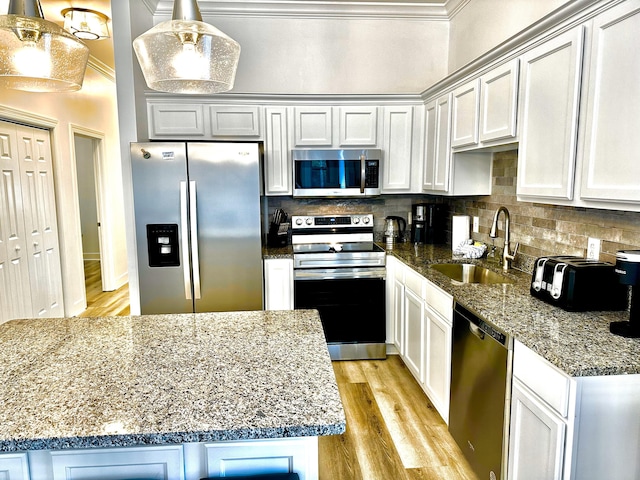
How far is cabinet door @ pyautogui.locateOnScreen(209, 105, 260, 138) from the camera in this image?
11.1 ft

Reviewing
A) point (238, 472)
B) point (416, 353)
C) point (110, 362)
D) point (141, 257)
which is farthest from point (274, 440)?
point (141, 257)

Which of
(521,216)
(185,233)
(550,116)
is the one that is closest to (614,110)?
(550,116)

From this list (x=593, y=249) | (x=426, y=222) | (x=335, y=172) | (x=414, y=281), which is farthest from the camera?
(x=426, y=222)

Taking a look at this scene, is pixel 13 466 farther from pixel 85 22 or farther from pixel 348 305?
pixel 85 22

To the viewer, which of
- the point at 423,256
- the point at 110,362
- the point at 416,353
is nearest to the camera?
the point at 110,362

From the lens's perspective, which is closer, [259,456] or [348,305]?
[259,456]

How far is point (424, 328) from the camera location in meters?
2.65

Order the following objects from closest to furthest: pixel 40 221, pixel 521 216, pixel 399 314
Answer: pixel 521 216, pixel 399 314, pixel 40 221

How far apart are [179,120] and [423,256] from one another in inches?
87.2

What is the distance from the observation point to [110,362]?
1351 mm

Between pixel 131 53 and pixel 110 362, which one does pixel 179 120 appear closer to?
pixel 131 53

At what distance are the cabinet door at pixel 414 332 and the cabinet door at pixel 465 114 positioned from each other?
108cm

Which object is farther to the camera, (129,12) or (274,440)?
(129,12)

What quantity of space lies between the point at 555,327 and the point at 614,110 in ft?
2.72
